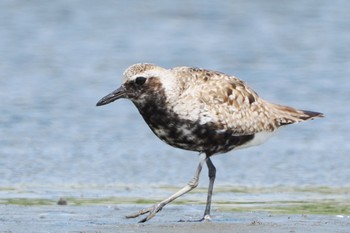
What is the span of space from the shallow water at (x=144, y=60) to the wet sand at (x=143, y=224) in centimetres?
105

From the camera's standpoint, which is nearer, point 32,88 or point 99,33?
point 32,88

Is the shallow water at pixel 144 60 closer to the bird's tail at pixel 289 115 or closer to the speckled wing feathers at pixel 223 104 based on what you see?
the bird's tail at pixel 289 115

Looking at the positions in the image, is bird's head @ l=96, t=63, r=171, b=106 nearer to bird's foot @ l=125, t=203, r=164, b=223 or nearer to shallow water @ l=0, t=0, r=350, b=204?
bird's foot @ l=125, t=203, r=164, b=223

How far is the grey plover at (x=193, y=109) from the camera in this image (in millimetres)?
9594

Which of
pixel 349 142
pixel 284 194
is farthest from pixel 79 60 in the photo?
pixel 284 194

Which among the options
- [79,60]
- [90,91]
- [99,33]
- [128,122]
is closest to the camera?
[128,122]

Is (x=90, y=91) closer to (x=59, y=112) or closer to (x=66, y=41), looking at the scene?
Answer: (x=59, y=112)

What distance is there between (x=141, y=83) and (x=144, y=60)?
7.66 meters

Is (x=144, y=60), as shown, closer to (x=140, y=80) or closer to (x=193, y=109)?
(x=193, y=109)

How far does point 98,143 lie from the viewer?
531 inches

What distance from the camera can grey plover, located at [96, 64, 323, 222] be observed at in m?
9.59

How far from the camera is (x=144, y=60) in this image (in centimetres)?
1719

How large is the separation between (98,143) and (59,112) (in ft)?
4.59

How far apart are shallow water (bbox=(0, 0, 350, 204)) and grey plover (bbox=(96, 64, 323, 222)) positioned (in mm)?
1498
